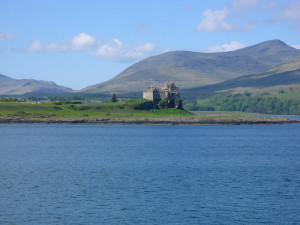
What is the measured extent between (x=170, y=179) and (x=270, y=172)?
464 inches

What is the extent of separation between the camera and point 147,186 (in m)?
43.4

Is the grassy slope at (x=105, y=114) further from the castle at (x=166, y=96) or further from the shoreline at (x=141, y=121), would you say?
the castle at (x=166, y=96)

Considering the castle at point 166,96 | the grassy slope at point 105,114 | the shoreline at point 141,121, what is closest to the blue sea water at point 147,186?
the shoreline at point 141,121

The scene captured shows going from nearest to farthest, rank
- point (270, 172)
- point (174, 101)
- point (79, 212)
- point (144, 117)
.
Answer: point (79, 212) < point (270, 172) < point (144, 117) < point (174, 101)

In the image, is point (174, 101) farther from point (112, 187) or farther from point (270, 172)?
point (112, 187)

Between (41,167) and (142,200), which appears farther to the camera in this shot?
(41,167)

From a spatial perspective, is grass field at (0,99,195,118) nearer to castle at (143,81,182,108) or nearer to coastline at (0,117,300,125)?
castle at (143,81,182,108)

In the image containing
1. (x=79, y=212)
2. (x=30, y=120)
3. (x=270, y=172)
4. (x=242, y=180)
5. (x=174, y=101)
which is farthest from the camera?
(x=174, y=101)

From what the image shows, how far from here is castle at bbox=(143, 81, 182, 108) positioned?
147875 mm

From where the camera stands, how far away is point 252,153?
7138cm

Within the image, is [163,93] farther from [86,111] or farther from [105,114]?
[86,111]

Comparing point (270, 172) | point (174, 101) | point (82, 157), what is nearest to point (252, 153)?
point (270, 172)

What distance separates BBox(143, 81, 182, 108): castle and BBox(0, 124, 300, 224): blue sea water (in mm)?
73850

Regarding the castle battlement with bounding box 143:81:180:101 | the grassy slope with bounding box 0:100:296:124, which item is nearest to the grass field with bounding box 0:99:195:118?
the grassy slope with bounding box 0:100:296:124
